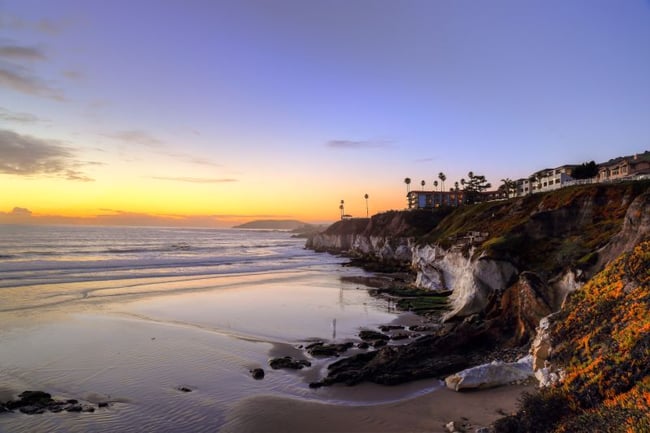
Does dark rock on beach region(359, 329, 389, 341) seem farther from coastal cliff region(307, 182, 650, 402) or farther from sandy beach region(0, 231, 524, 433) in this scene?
coastal cliff region(307, 182, 650, 402)

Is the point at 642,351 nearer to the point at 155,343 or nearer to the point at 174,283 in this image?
the point at 155,343

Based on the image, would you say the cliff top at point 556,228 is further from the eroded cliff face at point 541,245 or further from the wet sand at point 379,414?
the wet sand at point 379,414

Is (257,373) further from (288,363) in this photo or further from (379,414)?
(379,414)

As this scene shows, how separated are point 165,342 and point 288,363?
784 cm

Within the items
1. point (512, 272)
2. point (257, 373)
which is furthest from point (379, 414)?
point (512, 272)

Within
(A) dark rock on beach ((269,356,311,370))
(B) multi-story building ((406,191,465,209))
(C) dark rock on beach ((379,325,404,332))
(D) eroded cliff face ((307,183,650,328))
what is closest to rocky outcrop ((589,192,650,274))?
(D) eroded cliff face ((307,183,650,328))

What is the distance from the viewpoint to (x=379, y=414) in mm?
14641

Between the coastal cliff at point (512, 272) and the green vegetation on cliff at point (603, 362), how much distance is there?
0.65 metres

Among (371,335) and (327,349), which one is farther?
(371,335)

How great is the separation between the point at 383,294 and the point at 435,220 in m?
49.4

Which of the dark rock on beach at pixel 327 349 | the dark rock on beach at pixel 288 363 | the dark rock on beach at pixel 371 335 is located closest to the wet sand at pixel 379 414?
the dark rock on beach at pixel 288 363

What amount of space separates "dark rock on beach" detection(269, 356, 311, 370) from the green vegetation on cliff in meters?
10.3

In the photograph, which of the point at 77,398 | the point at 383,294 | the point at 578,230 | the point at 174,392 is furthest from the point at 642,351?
the point at 383,294

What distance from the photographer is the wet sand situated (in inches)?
534
